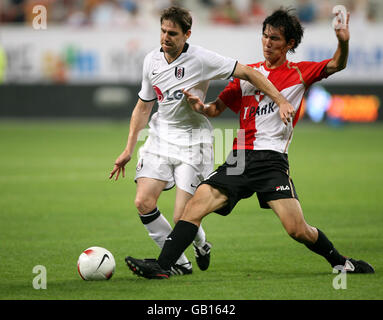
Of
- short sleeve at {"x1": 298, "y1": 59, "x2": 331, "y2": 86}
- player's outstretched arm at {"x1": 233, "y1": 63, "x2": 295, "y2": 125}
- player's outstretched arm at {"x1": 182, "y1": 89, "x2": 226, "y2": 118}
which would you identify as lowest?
player's outstretched arm at {"x1": 182, "y1": 89, "x2": 226, "y2": 118}

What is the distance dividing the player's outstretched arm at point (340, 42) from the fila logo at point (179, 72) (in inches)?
46.4

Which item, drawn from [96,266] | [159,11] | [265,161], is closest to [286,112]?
[265,161]

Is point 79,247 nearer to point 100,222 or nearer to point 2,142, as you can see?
point 100,222

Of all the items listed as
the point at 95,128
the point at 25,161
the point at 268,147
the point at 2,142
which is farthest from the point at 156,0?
the point at 268,147

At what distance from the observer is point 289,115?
5707 millimetres

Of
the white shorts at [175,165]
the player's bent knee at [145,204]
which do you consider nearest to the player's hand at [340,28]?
the white shorts at [175,165]

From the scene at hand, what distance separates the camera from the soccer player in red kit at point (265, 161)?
5.80 metres

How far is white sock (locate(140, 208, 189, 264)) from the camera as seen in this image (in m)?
6.21

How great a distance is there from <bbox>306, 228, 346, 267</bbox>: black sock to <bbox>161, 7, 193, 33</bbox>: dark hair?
1.96 m

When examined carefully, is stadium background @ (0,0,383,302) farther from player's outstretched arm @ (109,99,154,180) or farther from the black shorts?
player's outstretched arm @ (109,99,154,180)

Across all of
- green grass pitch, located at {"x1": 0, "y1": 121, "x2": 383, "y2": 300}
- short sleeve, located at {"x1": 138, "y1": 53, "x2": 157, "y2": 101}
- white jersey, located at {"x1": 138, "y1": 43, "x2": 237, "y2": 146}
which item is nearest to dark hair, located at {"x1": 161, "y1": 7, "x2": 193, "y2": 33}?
white jersey, located at {"x1": 138, "y1": 43, "x2": 237, "y2": 146}

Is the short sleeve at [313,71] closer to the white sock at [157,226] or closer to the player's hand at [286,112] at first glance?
the player's hand at [286,112]

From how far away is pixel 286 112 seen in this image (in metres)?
5.71
